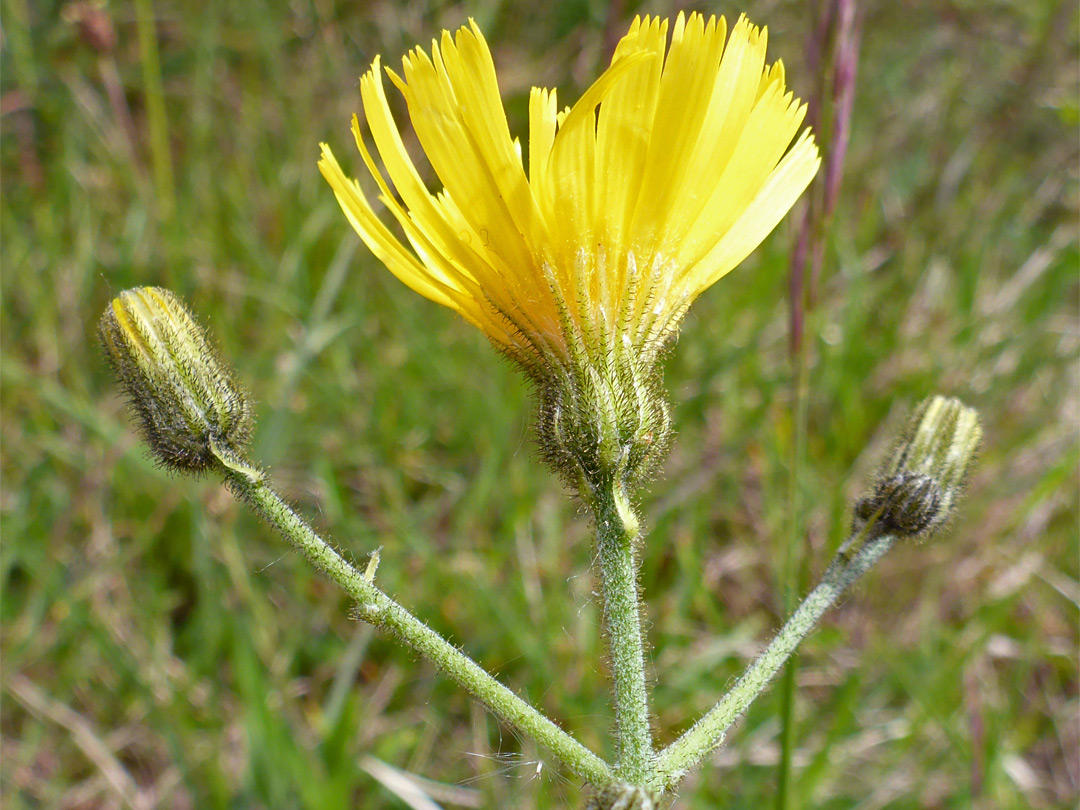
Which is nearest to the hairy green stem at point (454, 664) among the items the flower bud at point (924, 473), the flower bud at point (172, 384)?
the flower bud at point (172, 384)

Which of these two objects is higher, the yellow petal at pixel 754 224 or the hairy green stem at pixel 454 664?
the yellow petal at pixel 754 224

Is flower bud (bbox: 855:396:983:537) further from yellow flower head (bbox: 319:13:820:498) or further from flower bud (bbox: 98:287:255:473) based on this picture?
flower bud (bbox: 98:287:255:473)

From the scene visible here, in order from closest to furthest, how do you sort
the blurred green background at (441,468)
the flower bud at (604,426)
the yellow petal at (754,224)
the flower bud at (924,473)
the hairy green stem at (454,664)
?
the hairy green stem at (454,664)
the flower bud at (604,426)
the yellow petal at (754,224)
the flower bud at (924,473)
the blurred green background at (441,468)

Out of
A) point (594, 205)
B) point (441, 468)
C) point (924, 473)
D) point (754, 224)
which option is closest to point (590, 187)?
point (594, 205)

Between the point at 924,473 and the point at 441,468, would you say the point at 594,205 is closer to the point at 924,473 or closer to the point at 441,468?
the point at 924,473

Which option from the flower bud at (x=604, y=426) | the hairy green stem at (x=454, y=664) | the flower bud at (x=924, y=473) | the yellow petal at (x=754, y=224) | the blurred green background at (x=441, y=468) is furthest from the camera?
the blurred green background at (x=441, y=468)

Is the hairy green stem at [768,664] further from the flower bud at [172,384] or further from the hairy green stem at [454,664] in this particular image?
the flower bud at [172,384]

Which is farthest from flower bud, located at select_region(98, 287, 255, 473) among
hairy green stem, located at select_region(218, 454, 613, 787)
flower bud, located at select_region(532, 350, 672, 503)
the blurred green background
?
the blurred green background
